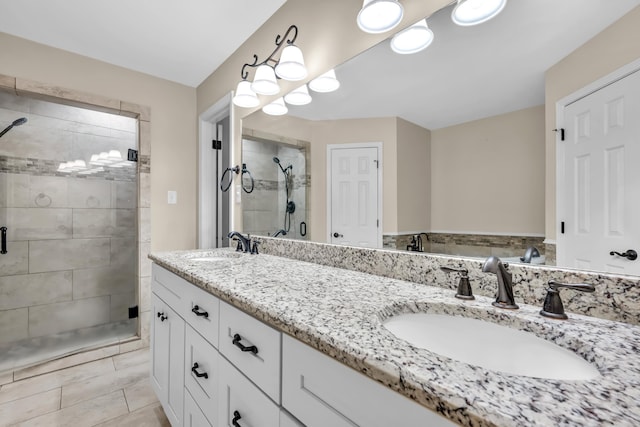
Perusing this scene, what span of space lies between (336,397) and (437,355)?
0.67ft

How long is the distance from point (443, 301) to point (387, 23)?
1058mm

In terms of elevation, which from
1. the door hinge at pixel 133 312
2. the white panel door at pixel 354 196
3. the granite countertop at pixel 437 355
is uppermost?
the white panel door at pixel 354 196

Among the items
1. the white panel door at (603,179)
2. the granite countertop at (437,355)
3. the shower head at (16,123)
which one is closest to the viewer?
the granite countertop at (437,355)

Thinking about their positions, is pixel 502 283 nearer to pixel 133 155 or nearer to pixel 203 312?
pixel 203 312

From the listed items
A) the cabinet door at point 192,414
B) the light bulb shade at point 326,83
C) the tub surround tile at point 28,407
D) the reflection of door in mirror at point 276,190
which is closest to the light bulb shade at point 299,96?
the light bulb shade at point 326,83

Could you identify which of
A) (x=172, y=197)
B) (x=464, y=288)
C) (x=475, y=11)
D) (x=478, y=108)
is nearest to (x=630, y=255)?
(x=464, y=288)

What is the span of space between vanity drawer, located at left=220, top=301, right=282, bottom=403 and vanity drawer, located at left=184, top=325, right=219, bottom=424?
0.12 meters

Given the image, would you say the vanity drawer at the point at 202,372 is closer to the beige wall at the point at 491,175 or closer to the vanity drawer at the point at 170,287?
the vanity drawer at the point at 170,287

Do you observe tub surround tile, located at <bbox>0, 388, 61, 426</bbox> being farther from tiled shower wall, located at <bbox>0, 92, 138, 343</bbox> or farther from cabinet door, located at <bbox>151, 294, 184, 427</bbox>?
tiled shower wall, located at <bbox>0, 92, 138, 343</bbox>

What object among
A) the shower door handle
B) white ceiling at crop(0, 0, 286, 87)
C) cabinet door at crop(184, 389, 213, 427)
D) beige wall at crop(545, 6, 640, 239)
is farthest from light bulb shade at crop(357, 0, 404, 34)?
the shower door handle

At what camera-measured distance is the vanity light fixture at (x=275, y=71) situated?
1.51 m

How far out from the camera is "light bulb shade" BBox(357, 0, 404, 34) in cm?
112

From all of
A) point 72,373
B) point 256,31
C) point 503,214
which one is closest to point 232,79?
point 256,31

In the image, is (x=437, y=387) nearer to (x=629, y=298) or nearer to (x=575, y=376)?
(x=575, y=376)
